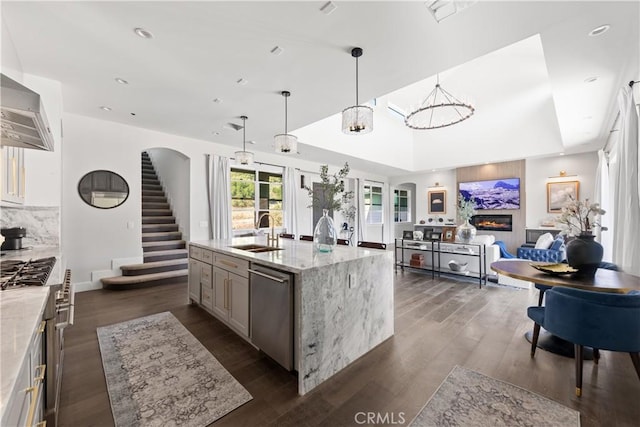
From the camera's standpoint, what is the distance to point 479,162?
8.30m

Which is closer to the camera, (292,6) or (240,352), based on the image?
(292,6)

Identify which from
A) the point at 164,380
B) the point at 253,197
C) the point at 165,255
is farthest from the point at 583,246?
the point at 165,255

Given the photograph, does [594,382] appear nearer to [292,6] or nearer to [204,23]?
[292,6]

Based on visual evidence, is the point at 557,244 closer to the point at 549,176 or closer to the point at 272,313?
the point at 549,176

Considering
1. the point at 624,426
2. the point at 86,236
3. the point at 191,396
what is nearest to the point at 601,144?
the point at 624,426

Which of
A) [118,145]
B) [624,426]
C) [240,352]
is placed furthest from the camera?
[118,145]

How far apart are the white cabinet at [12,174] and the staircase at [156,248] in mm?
2291

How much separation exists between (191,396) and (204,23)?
3.14m

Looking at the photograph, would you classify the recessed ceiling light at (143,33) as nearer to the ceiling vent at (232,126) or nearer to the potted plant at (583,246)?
the ceiling vent at (232,126)

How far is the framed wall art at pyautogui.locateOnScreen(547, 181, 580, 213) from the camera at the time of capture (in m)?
7.08

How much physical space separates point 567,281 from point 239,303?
3121 millimetres

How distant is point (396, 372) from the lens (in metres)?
2.24

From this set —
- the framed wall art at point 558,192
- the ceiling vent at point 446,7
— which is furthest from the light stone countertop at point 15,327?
the framed wall art at point 558,192

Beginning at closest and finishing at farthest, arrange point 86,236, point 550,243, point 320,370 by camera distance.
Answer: point 320,370
point 86,236
point 550,243
